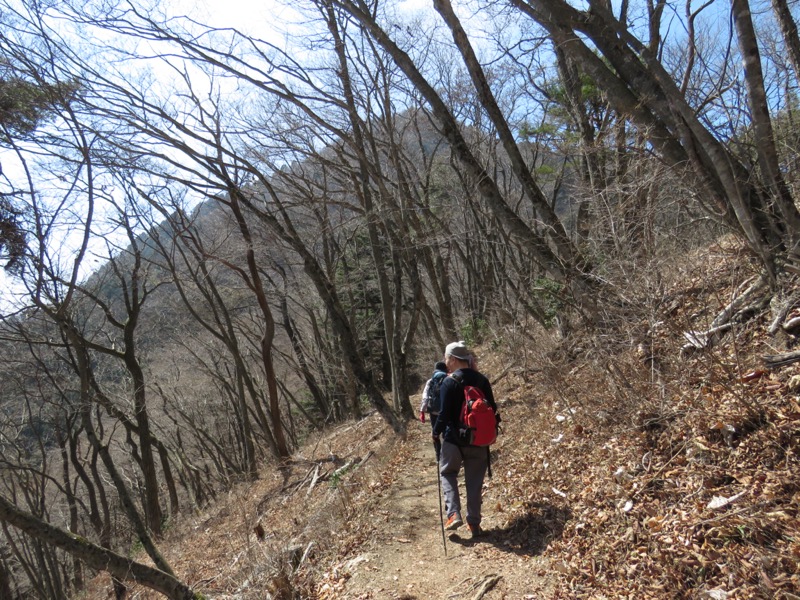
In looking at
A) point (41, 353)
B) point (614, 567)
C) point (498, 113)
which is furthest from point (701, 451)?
point (41, 353)

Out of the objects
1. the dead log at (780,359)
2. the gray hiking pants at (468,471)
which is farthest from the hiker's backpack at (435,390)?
the dead log at (780,359)

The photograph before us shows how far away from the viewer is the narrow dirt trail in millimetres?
4285

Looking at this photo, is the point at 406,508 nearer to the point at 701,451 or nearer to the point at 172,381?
the point at 701,451

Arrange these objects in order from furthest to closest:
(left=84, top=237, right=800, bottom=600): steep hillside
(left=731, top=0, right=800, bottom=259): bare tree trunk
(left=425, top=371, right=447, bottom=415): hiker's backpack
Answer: (left=425, top=371, right=447, bottom=415): hiker's backpack < (left=731, top=0, right=800, bottom=259): bare tree trunk < (left=84, top=237, right=800, bottom=600): steep hillside

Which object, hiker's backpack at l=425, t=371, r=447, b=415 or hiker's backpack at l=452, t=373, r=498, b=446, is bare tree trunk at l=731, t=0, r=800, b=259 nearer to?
hiker's backpack at l=452, t=373, r=498, b=446

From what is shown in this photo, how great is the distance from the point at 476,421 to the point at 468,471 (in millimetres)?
508

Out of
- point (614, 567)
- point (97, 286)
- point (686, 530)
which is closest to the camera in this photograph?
point (686, 530)

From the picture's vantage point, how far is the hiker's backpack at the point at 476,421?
4.89 metres

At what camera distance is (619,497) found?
4.19m

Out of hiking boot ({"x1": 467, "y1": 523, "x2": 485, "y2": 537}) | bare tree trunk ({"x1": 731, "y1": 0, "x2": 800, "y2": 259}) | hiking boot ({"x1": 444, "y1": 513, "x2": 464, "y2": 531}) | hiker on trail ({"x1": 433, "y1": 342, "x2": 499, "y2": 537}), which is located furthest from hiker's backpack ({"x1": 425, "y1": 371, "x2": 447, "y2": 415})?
bare tree trunk ({"x1": 731, "y1": 0, "x2": 800, "y2": 259})

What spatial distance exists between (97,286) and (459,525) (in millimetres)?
14156

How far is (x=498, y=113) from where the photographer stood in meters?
7.88

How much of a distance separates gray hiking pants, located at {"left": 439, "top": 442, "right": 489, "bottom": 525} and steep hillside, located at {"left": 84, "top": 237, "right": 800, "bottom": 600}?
308 mm

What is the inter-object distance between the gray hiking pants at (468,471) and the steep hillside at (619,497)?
1.01 ft
